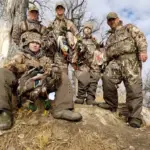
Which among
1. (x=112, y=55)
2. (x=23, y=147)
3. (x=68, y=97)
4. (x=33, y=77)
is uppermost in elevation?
(x=112, y=55)

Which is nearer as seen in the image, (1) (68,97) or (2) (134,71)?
(1) (68,97)

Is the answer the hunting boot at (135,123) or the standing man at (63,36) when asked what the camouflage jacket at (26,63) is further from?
the hunting boot at (135,123)

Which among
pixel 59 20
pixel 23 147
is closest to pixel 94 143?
pixel 23 147

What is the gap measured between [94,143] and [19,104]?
1.71 metres

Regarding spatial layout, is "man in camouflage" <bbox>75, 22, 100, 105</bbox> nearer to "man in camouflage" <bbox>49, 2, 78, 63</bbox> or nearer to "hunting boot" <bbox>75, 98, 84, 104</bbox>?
"hunting boot" <bbox>75, 98, 84, 104</bbox>

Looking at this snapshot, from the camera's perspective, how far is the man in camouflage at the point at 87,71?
286 inches

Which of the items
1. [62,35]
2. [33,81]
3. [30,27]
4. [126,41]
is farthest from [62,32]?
[33,81]

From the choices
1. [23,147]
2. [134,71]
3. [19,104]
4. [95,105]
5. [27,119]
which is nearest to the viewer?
[23,147]

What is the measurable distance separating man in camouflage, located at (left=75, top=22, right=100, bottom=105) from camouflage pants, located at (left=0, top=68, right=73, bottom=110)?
1602mm

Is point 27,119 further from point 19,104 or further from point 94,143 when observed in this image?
point 94,143

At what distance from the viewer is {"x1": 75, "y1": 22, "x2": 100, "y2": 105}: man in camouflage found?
7270 millimetres

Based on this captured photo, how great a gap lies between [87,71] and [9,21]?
339 centimetres

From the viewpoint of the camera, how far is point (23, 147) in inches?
182

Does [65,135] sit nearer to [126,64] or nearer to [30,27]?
[126,64]
